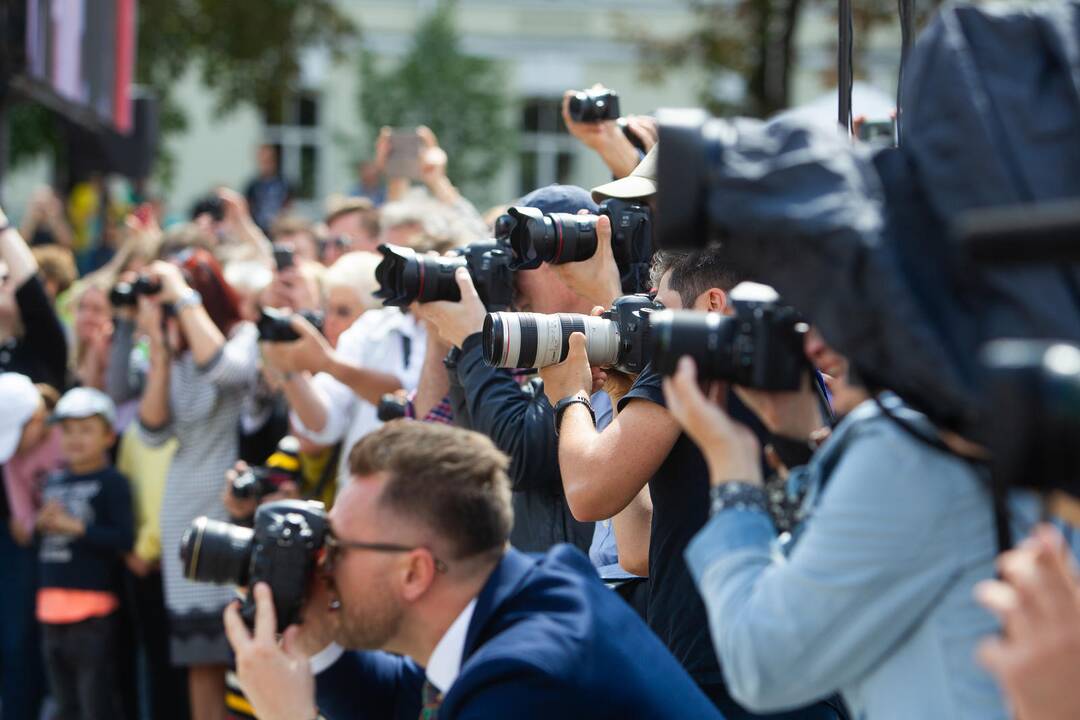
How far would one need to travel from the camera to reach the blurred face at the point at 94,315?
266 inches

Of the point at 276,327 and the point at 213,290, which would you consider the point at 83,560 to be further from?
the point at 276,327

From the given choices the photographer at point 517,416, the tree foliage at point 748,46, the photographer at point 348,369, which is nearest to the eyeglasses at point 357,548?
the photographer at point 517,416

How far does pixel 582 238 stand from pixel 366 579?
134 centimetres

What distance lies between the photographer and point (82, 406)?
19.8 ft

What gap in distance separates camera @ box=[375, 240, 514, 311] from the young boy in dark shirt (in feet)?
8.10

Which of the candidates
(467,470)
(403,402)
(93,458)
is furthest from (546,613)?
(93,458)

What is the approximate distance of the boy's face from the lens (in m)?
6.04

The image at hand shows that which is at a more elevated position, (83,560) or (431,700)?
(431,700)

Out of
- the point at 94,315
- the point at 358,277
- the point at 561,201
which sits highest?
the point at 561,201

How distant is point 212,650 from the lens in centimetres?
560

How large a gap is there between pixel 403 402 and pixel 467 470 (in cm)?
190

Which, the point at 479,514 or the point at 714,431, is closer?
the point at 714,431

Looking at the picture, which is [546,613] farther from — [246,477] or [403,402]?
[246,477]

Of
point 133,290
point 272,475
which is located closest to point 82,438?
point 133,290
